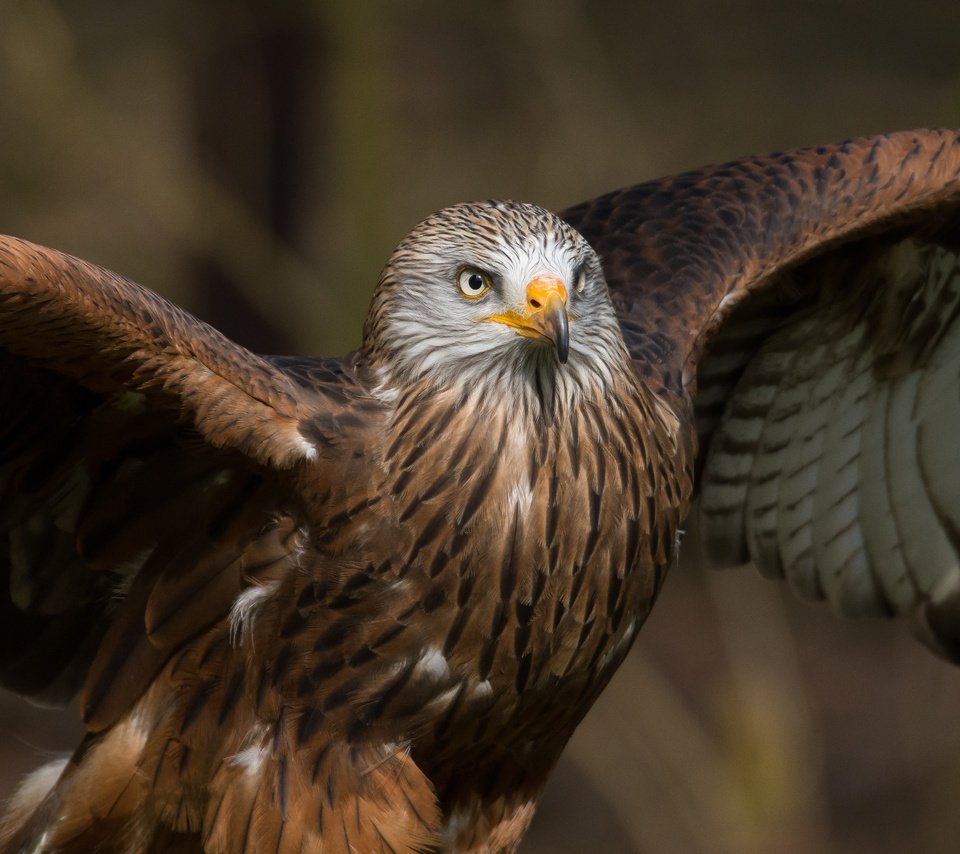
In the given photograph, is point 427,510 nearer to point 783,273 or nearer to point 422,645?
point 422,645

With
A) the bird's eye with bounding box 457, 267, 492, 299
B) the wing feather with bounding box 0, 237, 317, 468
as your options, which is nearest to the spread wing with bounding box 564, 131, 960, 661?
the bird's eye with bounding box 457, 267, 492, 299

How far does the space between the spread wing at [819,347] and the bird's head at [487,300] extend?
0.57 meters

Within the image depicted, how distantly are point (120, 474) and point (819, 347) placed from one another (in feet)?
7.54

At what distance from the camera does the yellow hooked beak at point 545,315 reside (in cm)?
362

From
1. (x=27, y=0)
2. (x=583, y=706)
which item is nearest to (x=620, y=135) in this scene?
(x=27, y=0)

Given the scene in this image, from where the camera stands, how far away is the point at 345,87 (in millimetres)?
7785

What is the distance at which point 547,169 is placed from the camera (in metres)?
8.21

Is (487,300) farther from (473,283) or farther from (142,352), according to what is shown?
(142,352)

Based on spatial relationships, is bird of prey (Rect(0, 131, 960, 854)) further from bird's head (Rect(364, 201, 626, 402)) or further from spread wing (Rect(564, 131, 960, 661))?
spread wing (Rect(564, 131, 960, 661))

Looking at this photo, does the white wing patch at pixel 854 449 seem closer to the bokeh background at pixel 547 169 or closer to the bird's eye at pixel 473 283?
the bird's eye at pixel 473 283

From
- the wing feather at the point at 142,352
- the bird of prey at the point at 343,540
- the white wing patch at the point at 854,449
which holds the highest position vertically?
the wing feather at the point at 142,352

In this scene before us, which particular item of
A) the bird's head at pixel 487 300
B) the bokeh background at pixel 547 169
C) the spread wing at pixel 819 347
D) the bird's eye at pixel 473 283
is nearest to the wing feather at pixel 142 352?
the bird's head at pixel 487 300

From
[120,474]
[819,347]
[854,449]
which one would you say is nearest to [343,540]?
[120,474]

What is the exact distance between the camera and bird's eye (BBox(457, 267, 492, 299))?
387 centimetres
